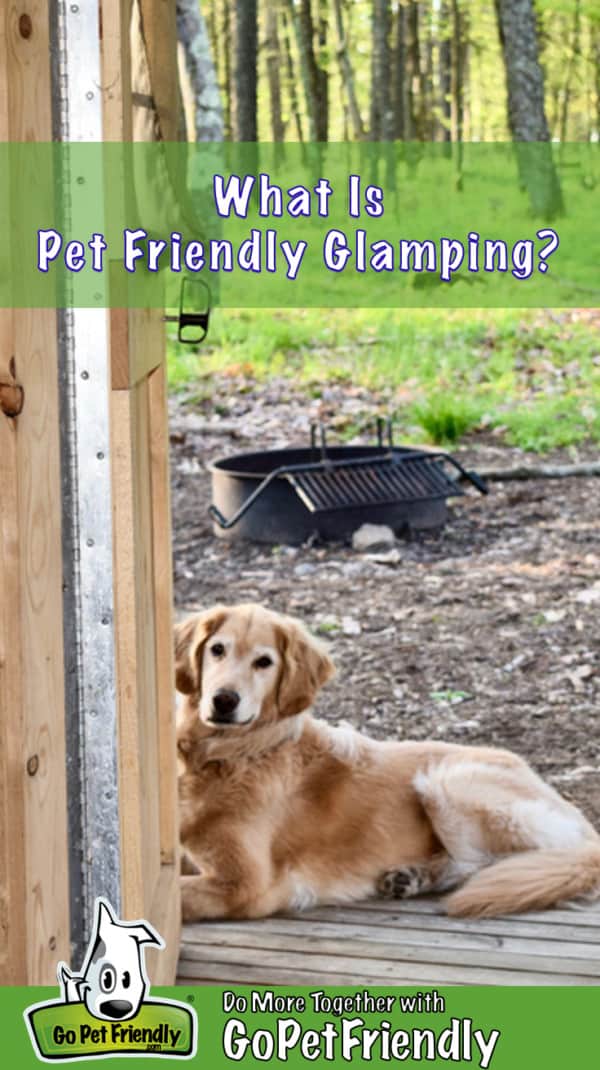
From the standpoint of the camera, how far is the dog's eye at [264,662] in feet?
11.3

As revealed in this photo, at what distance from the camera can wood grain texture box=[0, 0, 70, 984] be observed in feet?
6.22

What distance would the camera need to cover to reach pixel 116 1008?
2266 millimetres

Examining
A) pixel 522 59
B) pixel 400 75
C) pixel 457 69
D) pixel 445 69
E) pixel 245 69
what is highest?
pixel 445 69

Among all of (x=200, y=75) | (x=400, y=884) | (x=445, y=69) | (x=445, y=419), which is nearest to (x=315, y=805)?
(x=400, y=884)

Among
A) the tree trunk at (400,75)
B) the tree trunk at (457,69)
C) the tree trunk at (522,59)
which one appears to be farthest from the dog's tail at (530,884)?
the tree trunk at (457,69)

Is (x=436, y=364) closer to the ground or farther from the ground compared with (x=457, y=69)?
closer to the ground

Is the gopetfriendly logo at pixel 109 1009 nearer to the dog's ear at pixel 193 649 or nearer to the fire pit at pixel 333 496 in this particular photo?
the dog's ear at pixel 193 649

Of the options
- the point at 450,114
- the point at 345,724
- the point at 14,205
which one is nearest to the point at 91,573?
the point at 14,205

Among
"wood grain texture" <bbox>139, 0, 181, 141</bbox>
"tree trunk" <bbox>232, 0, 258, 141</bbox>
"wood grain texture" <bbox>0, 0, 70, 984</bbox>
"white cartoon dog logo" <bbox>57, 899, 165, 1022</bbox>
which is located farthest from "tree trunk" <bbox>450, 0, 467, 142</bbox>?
"white cartoon dog logo" <bbox>57, 899, 165, 1022</bbox>

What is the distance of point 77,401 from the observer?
7.34ft

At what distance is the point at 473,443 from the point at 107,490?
6.20 meters

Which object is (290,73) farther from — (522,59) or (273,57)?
(522,59)

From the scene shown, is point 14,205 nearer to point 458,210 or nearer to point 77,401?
point 77,401

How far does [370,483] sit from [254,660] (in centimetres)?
339
